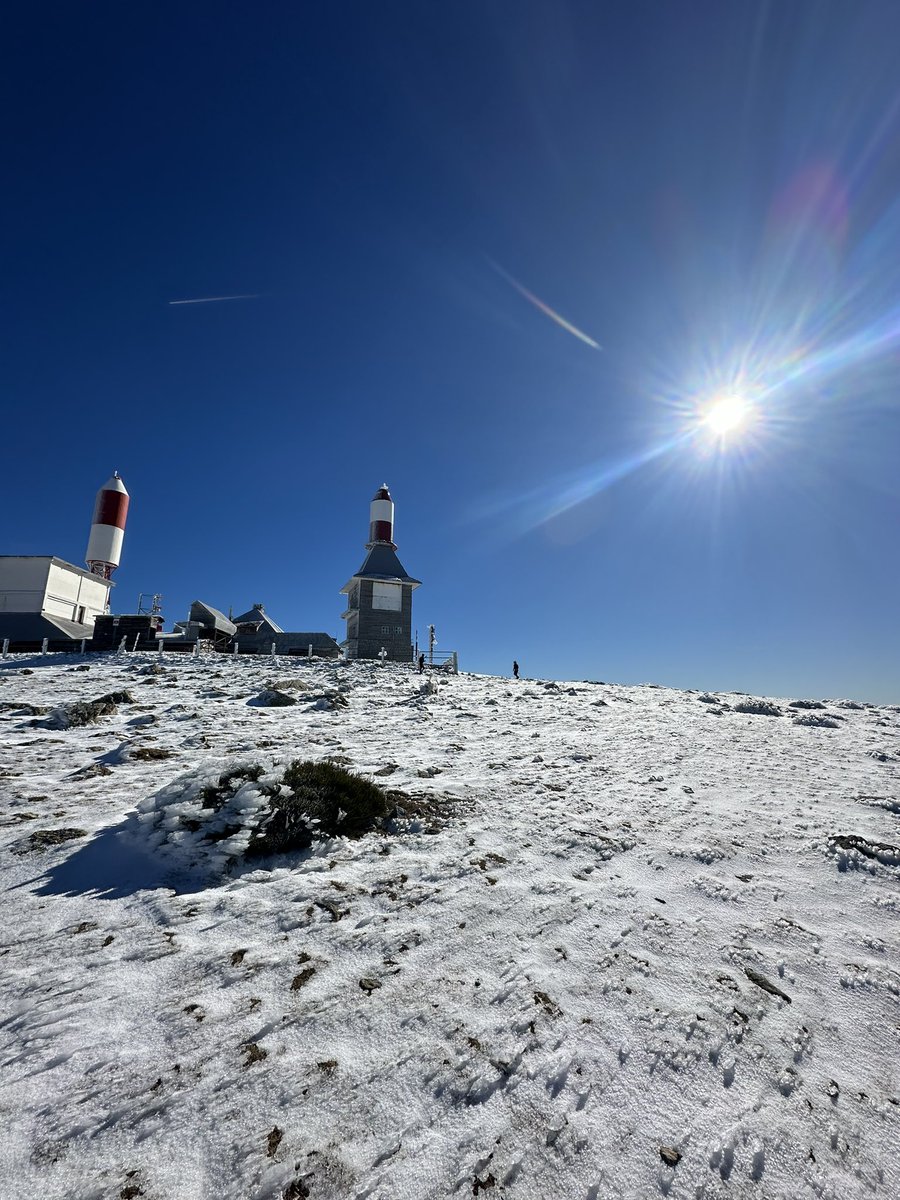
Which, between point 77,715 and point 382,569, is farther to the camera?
point 382,569

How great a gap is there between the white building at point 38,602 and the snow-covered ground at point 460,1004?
114ft

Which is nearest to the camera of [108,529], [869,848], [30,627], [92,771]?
[869,848]

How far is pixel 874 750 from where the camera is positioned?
13.7 metres

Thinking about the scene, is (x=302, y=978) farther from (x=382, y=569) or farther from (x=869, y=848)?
(x=382, y=569)

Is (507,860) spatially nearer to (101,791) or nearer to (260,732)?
(101,791)

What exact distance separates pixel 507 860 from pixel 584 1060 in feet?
9.50

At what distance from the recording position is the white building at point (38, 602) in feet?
116

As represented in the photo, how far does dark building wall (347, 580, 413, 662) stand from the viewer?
36.6 m

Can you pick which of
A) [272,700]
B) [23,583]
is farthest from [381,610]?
[23,583]

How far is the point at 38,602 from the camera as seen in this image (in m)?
36.6

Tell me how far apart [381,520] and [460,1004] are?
40666mm

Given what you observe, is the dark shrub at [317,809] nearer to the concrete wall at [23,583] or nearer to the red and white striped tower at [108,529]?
the concrete wall at [23,583]

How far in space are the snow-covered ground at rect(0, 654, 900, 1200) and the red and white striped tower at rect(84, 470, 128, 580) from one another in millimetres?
49079

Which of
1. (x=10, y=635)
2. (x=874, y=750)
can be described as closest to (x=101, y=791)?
(x=874, y=750)
